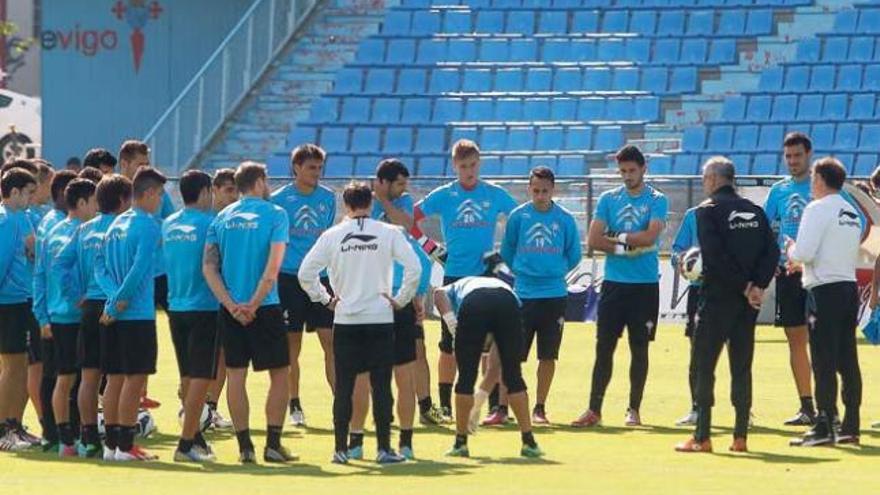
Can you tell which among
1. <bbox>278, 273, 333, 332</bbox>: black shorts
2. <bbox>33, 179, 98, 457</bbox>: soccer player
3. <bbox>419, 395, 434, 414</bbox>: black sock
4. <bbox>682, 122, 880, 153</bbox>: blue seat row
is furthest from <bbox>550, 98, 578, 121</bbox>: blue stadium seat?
<bbox>33, 179, 98, 457</bbox>: soccer player

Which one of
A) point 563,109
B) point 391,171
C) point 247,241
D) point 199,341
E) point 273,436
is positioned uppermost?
point 563,109

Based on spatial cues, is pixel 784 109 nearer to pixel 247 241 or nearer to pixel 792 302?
pixel 792 302

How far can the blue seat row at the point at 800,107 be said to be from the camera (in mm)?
35688

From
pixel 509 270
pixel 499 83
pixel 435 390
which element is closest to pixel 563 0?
pixel 499 83

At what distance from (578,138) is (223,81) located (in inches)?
257

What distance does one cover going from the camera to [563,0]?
39.9 m

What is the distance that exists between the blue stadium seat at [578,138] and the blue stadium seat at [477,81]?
2.14 metres

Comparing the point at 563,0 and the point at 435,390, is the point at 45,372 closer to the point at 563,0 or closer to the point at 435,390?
the point at 435,390

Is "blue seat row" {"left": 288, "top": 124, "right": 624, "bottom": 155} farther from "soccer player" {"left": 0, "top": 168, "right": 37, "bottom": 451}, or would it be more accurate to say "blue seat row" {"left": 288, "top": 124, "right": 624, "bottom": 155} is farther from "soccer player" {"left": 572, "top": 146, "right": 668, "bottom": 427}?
"soccer player" {"left": 0, "top": 168, "right": 37, "bottom": 451}

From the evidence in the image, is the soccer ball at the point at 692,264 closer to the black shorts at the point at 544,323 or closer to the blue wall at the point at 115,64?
the black shorts at the point at 544,323

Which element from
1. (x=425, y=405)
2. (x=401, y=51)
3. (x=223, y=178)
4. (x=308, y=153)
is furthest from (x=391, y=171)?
(x=401, y=51)

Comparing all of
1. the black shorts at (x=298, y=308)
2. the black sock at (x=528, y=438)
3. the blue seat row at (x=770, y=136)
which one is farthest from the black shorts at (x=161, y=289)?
the blue seat row at (x=770, y=136)

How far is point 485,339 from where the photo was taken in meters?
15.4

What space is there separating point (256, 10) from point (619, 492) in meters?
28.1
